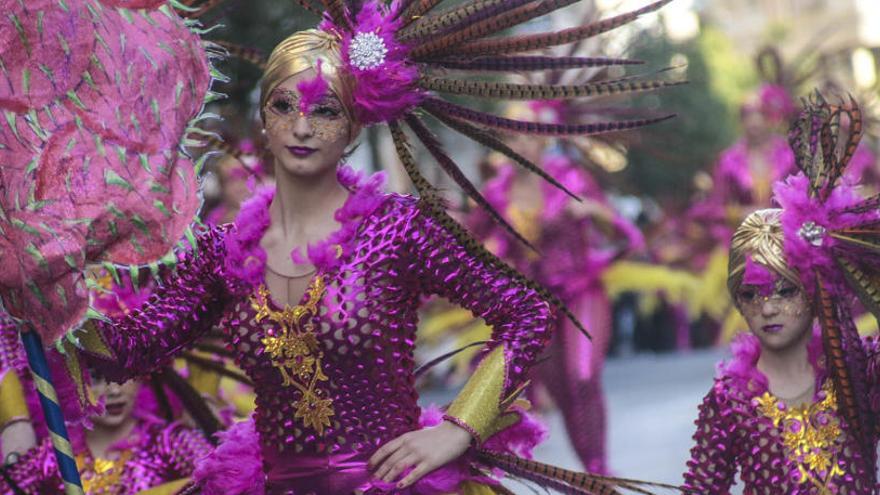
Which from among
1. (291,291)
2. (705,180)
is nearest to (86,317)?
(291,291)

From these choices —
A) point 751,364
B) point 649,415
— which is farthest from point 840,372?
point 649,415

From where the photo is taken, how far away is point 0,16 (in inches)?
136

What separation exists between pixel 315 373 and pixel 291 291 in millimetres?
204

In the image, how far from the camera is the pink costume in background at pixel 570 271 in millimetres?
8719

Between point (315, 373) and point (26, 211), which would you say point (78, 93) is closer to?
point (26, 211)

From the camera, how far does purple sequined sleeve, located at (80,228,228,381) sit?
4.03 meters

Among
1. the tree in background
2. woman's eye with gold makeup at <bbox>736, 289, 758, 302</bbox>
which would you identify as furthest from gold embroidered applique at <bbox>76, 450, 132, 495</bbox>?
the tree in background

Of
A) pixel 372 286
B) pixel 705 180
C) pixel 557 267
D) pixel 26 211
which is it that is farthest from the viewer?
pixel 705 180

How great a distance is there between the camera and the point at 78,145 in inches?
137

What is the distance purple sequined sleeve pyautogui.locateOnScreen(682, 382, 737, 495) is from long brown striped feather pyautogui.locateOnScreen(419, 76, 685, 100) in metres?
1.03

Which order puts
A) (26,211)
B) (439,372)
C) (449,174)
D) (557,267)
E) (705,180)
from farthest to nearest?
1. (705,180)
2. (439,372)
3. (557,267)
4. (449,174)
5. (26,211)

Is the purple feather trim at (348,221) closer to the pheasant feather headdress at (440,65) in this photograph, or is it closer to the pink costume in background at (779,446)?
the pheasant feather headdress at (440,65)

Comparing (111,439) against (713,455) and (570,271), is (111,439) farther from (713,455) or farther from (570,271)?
(570,271)

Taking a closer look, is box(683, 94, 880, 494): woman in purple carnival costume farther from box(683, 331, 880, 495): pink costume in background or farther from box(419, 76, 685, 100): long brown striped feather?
box(419, 76, 685, 100): long brown striped feather
